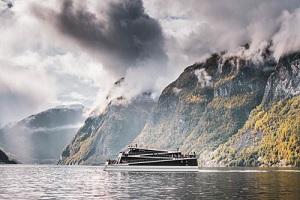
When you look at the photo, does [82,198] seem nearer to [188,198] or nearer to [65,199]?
[65,199]

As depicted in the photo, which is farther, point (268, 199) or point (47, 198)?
point (47, 198)

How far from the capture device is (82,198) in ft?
283

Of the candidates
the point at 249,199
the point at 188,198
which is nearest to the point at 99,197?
the point at 188,198

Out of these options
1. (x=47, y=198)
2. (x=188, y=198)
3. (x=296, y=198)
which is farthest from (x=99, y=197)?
(x=296, y=198)

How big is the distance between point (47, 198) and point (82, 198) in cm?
598

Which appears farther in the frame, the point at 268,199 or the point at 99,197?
the point at 99,197

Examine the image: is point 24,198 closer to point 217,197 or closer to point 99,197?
point 99,197

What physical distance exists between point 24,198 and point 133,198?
732 inches

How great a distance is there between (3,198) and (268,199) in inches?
1734

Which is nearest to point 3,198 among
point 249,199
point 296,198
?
point 249,199

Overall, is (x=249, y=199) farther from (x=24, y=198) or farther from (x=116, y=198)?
(x=24, y=198)

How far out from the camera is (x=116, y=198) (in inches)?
3371

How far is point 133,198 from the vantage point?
85.1m

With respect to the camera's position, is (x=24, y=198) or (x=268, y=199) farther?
(x=24, y=198)
